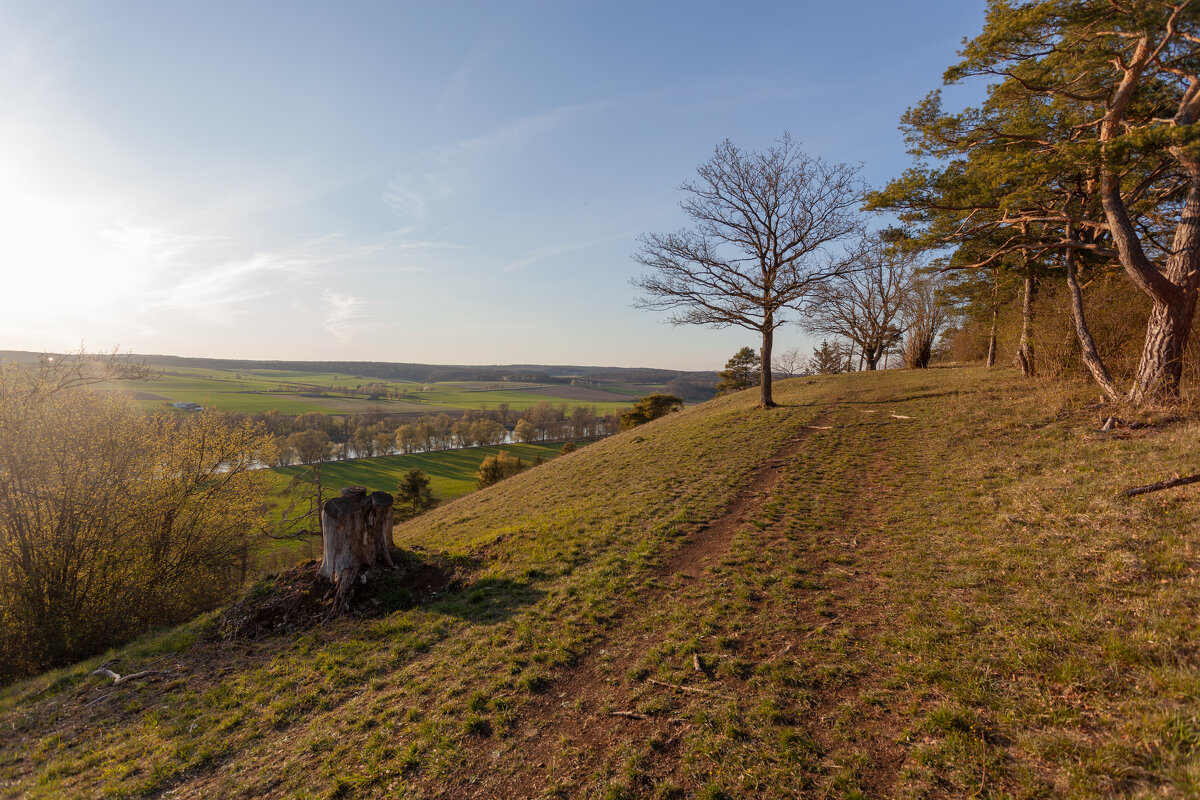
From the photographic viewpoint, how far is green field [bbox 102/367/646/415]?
73312mm

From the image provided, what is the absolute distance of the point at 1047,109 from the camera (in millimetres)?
13180

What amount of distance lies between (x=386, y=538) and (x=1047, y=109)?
852 inches

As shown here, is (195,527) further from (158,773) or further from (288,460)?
(288,460)

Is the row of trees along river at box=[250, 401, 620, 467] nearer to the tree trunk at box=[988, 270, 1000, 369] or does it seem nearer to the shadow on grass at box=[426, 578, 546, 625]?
the tree trunk at box=[988, 270, 1000, 369]

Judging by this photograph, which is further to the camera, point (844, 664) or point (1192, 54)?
point (1192, 54)

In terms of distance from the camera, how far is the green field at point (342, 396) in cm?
7331

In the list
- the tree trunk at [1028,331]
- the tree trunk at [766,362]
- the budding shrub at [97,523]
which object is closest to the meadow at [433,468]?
the budding shrub at [97,523]

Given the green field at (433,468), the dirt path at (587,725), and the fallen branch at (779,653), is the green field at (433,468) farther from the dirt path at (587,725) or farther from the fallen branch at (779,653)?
the fallen branch at (779,653)

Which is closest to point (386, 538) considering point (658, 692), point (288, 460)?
point (658, 692)

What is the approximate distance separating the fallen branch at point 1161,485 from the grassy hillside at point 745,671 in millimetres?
278

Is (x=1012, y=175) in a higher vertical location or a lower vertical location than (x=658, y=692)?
higher

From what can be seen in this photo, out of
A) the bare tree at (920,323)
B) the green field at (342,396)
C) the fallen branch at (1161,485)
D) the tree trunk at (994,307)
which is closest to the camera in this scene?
the fallen branch at (1161,485)

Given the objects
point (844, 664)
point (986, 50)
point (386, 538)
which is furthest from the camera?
point (986, 50)

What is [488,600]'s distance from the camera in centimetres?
793
